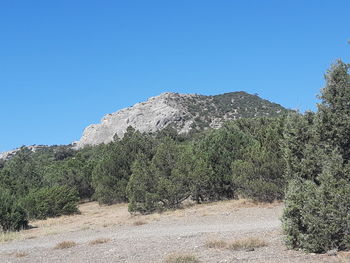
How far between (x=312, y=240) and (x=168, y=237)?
6.72 meters

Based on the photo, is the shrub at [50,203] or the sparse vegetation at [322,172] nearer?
the sparse vegetation at [322,172]

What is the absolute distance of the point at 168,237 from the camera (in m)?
15.9

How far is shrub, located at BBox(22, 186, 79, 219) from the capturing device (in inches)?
1396

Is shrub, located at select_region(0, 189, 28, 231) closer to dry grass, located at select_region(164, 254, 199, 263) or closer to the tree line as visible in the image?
the tree line

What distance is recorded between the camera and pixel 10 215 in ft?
92.2

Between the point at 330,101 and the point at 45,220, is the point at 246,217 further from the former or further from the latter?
the point at 45,220

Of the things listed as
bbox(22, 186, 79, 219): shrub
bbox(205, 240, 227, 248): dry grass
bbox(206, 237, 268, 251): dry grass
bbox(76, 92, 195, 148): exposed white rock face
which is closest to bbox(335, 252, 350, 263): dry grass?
bbox(206, 237, 268, 251): dry grass

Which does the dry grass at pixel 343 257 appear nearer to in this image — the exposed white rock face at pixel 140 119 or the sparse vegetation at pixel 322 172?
the sparse vegetation at pixel 322 172

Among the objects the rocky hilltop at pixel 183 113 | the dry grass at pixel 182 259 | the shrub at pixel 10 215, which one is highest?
the rocky hilltop at pixel 183 113

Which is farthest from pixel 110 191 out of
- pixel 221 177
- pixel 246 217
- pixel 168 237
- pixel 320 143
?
pixel 320 143

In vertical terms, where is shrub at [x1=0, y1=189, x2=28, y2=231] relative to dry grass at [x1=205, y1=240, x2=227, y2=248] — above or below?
above

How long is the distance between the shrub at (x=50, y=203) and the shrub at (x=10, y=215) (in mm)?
6215

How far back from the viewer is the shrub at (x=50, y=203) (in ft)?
116

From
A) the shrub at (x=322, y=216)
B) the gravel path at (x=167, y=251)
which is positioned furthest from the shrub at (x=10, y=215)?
the shrub at (x=322, y=216)
